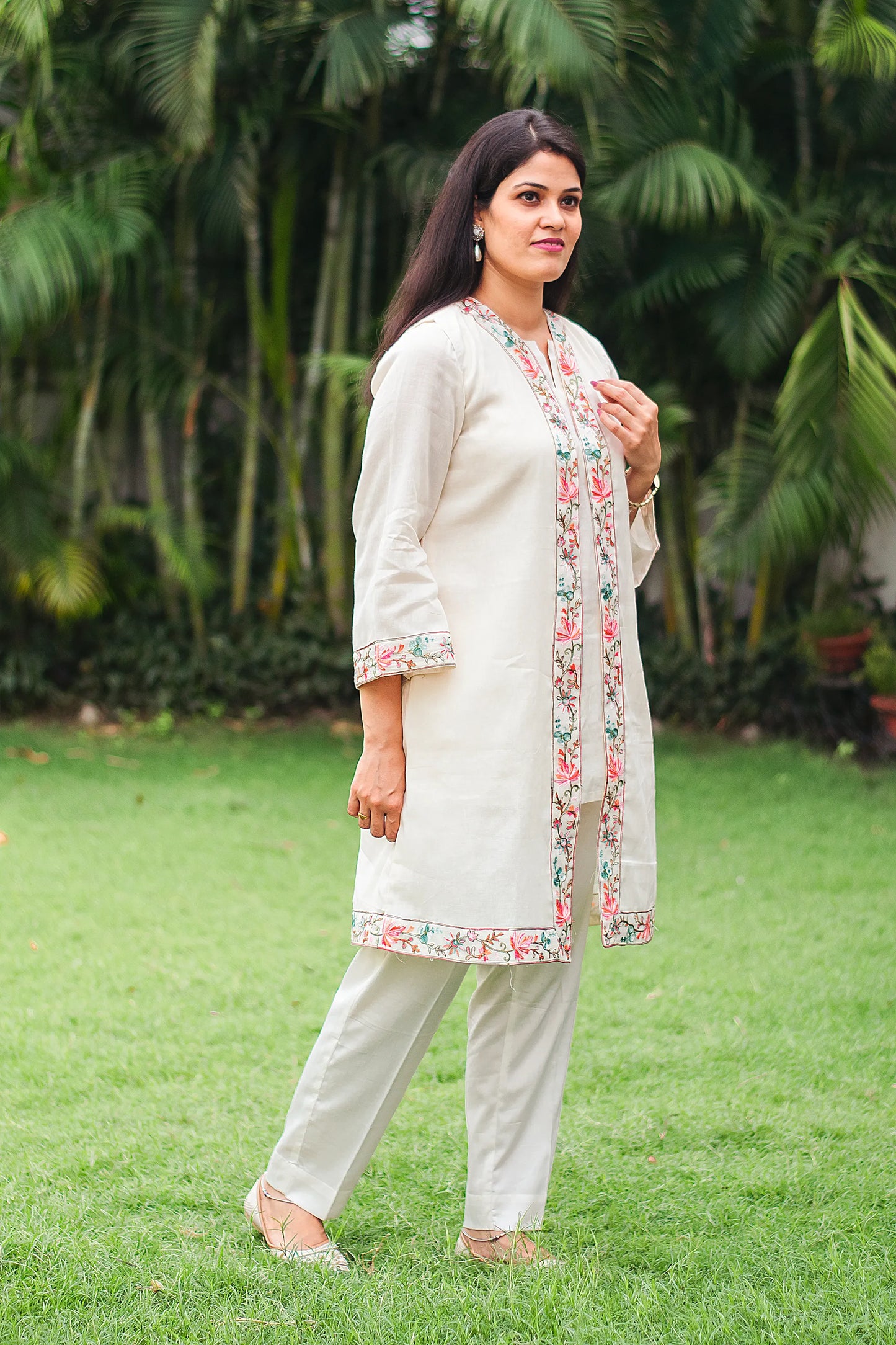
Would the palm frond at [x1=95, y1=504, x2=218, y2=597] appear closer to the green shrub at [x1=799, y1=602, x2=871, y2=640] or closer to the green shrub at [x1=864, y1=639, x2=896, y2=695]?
the green shrub at [x1=799, y1=602, x2=871, y2=640]

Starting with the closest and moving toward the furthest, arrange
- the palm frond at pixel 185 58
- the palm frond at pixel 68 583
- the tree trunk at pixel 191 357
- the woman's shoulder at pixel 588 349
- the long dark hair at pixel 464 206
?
1. the long dark hair at pixel 464 206
2. the woman's shoulder at pixel 588 349
3. the palm frond at pixel 185 58
4. the palm frond at pixel 68 583
5. the tree trunk at pixel 191 357

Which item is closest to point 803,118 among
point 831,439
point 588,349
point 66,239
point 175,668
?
point 831,439

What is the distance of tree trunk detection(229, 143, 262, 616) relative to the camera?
6988mm

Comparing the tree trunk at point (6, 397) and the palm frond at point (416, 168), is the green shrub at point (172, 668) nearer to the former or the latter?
the tree trunk at point (6, 397)

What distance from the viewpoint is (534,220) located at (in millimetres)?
1912

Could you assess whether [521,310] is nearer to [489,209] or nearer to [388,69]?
[489,209]

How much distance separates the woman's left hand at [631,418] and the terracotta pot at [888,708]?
4.28 meters

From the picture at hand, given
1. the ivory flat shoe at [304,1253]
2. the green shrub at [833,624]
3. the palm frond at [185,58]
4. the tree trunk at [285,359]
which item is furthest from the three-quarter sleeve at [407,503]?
the tree trunk at [285,359]

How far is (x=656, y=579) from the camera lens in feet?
24.8

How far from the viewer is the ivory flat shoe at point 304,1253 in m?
1.95

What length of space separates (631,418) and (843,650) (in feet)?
15.0

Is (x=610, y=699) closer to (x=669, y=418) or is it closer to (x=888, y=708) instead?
(x=669, y=418)

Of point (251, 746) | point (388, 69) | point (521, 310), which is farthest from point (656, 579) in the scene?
point (521, 310)

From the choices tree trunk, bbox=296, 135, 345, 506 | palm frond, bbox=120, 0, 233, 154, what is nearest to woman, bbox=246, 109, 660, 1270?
palm frond, bbox=120, 0, 233, 154
